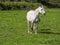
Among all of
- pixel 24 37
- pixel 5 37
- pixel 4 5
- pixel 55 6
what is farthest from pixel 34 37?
pixel 55 6

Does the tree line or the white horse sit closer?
the white horse

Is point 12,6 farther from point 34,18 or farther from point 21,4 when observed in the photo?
point 34,18

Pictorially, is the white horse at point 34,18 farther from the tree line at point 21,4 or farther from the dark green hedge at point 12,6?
the dark green hedge at point 12,6

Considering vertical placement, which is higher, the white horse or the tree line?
the white horse

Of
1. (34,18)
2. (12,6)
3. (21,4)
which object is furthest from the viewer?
(21,4)

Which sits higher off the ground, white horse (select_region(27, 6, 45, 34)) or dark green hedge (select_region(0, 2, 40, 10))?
white horse (select_region(27, 6, 45, 34))

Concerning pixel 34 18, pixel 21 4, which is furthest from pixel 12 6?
pixel 34 18

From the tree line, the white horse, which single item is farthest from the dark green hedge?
the white horse

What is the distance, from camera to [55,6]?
4222 centimetres

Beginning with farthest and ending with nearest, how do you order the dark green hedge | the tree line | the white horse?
the tree line < the dark green hedge < the white horse

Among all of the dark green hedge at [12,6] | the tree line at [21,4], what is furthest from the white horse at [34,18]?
the dark green hedge at [12,6]

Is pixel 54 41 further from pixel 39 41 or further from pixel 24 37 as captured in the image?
pixel 24 37

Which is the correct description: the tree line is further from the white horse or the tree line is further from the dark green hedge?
the white horse

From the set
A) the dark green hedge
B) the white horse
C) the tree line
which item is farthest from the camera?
the tree line
